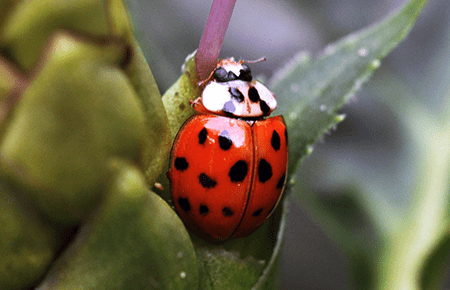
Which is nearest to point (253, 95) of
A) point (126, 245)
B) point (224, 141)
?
point (224, 141)

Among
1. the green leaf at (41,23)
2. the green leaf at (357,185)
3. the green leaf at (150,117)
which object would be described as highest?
the green leaf at (41,23)

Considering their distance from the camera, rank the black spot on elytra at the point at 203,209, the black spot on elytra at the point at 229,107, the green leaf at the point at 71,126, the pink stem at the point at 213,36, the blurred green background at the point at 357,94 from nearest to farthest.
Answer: the green leaf at the point at 71,126
the pink stem at the point at 213,36
the black spot on elytra at the point at 203,209
the black spot on elytra at the point at 229,107
the blurred green background at the point at 357,94

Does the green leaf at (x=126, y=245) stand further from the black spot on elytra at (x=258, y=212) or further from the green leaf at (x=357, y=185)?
the green leaf at (x=357, y=185)

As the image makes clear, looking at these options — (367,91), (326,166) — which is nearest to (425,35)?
(367,91)

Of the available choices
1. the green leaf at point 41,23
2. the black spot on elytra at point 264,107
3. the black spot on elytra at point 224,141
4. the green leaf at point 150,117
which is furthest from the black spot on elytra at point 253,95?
the green leaf at point 41,23

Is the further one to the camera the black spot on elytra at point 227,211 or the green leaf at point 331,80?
the green leaf at point 331,80

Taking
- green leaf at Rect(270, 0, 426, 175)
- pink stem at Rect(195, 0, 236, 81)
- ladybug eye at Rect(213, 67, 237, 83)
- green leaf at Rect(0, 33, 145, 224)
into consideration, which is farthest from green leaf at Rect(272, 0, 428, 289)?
green leaf at Rect(0, 33, 145, 224)
